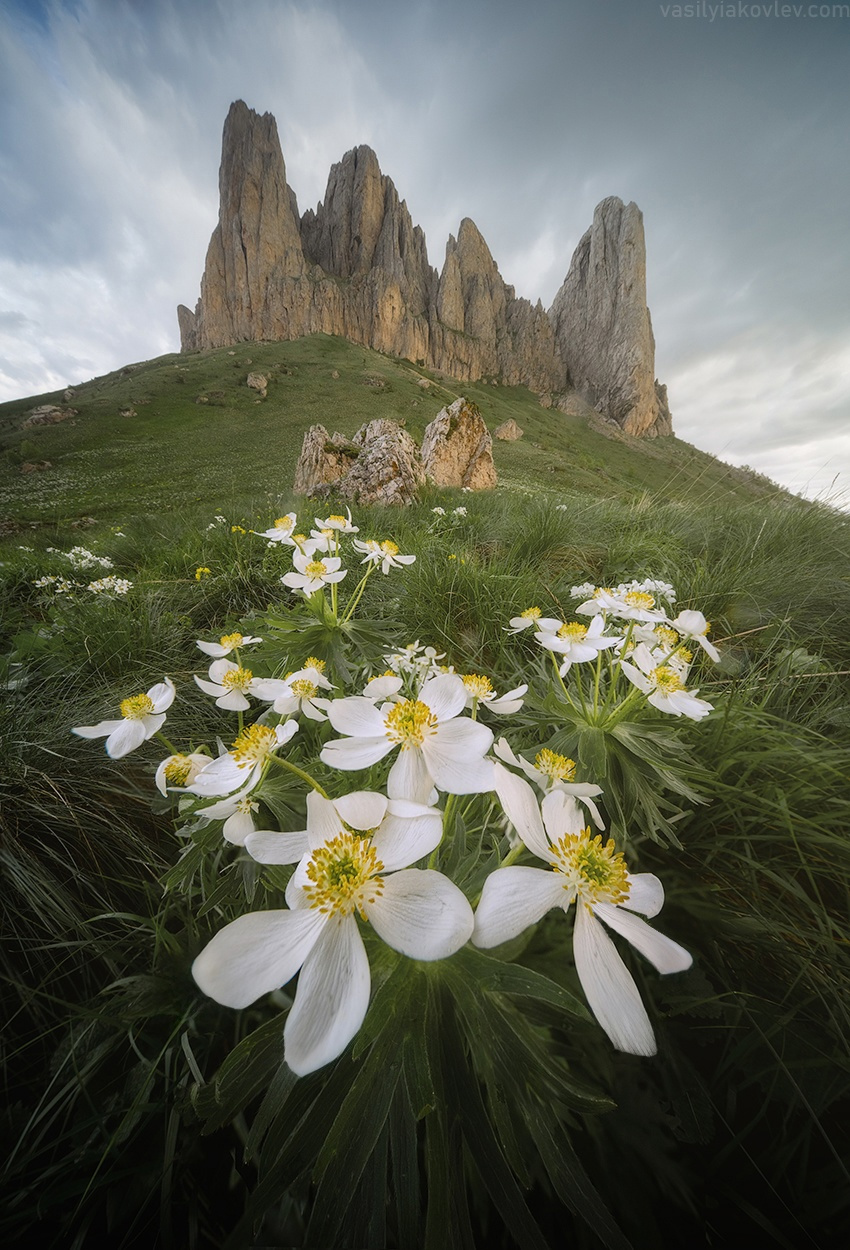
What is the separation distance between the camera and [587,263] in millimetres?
74500

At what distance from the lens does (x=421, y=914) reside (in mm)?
607

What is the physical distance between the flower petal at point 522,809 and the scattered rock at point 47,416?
4473 centimetres

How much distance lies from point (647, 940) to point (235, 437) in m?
36.9

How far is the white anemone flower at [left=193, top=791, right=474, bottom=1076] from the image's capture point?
54 cm

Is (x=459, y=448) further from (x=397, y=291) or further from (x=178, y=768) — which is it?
(x=397, y=291)

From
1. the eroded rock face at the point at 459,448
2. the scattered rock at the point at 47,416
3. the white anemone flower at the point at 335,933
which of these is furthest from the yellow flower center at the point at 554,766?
the scattered rock at the point at 47,416

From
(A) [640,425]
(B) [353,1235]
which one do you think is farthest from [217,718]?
(A) [640,425]

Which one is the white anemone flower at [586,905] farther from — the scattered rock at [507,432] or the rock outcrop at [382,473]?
the scattered rock at [507,432]

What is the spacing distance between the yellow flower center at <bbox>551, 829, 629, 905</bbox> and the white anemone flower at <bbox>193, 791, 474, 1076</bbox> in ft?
0.70

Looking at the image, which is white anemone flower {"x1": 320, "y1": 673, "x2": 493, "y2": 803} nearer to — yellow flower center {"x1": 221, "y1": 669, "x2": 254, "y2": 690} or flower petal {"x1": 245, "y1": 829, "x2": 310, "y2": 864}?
flower petal {"x1": 245, "y1": 829, "x2": 310, "y2": 864}

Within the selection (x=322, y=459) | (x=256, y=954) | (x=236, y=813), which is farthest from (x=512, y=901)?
(x=322, y=459)

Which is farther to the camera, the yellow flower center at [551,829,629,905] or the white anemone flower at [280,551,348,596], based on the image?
the white anemone flower at [280,551,348,596]

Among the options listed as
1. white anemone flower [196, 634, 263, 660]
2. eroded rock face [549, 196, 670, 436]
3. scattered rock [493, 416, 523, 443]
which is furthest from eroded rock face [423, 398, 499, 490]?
eroded rock face [549, 196, 670, 436]

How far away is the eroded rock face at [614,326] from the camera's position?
2672 inches
